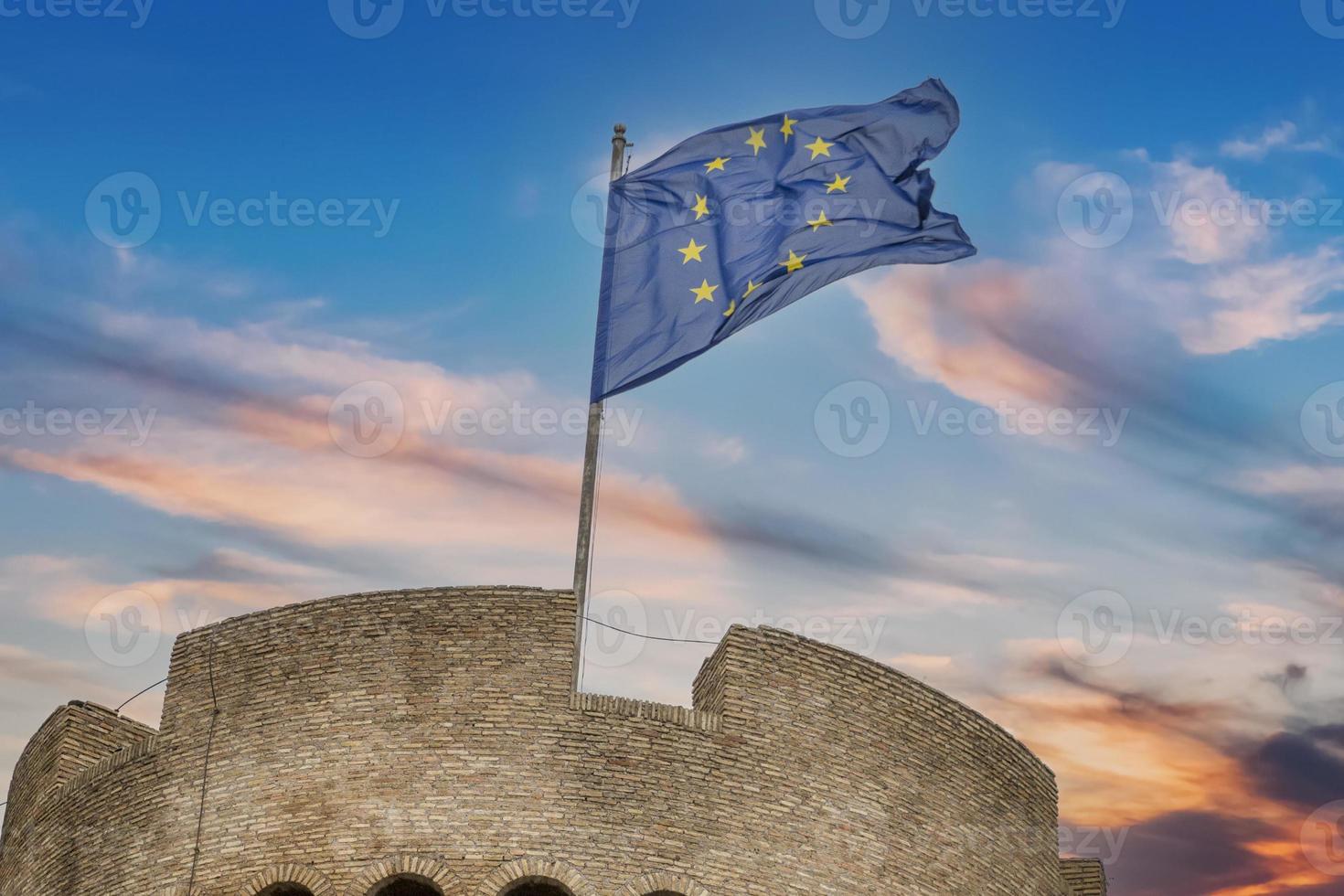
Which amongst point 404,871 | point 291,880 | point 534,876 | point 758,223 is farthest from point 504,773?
point 758,223

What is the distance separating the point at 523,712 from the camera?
861 inches

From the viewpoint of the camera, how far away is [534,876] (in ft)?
68.9

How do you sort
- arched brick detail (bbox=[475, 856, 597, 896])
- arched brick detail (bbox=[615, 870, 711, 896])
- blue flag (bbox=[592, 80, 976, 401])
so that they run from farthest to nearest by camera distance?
blue flag (bbox=[592, 80, 976, 401])
arched brick detail (bbox=[615, 870, 711, 896])
arched brick detail (bbox=[475, 856, 597, 896])

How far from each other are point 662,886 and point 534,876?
4.48ft

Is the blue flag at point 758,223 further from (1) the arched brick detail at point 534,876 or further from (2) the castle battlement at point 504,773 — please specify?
(1) the arched brick detail at point 534,876

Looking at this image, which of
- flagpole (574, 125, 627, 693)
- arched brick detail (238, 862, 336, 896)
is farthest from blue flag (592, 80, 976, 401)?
arched brick detail (238, 862, 336, 896)

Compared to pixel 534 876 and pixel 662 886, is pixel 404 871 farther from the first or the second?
pixel 662 886

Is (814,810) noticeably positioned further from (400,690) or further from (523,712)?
(400,690)

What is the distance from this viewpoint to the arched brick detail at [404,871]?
21000 mm

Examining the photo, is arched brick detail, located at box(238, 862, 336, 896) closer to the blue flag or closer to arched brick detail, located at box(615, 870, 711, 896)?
arched brick detail, located at box(615, 870, 711, 896)

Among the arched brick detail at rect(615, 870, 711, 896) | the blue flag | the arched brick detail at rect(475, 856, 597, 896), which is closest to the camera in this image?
the arched brick detail at rect(475, 856, 597, 896)

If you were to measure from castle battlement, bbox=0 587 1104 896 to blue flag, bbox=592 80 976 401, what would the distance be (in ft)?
13.4

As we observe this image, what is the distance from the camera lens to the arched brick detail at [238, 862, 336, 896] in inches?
835

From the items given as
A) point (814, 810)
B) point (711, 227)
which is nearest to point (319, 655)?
point (814, 810)
